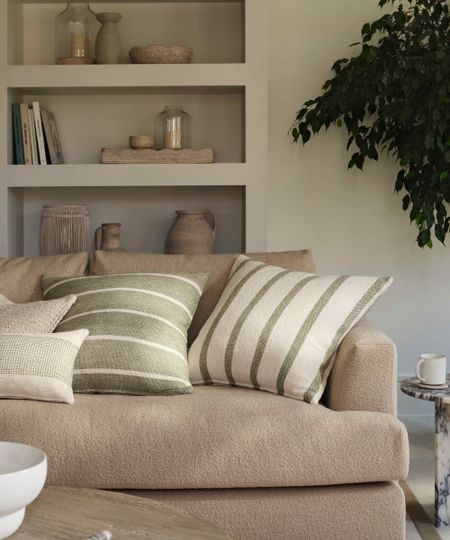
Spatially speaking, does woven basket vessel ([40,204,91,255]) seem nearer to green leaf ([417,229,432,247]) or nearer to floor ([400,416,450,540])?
green leaf ([417,229,432,247])

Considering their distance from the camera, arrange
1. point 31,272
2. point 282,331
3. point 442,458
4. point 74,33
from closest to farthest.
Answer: point 282,331
point 442,458
point 31,272
point 74,33

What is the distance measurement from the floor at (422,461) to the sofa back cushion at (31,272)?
1378mm

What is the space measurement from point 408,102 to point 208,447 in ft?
6.82

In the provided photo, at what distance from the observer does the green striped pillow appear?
8.59ft

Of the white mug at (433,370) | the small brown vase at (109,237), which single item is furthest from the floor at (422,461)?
the small brown vase at (109,237)

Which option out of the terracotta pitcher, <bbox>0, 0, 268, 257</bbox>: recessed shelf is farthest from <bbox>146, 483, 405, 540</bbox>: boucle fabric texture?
<bbox>0, 0, 268, 257</bbox>: recessed shelf

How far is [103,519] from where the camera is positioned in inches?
66.4

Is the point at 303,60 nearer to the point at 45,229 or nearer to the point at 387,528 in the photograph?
the point at 45,229

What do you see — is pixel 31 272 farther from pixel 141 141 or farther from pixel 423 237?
pixel 423 237

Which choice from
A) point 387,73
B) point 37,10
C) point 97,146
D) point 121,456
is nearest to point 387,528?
point 121,456

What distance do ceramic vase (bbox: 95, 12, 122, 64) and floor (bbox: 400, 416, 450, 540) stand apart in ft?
6.78

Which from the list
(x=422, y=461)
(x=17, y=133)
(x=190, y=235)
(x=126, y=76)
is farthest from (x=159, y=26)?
(x=422, y=461)

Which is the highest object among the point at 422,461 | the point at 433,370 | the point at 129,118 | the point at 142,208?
the point at 129,118

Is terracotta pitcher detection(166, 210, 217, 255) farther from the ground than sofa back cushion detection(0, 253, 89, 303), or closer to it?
farther from the ground
